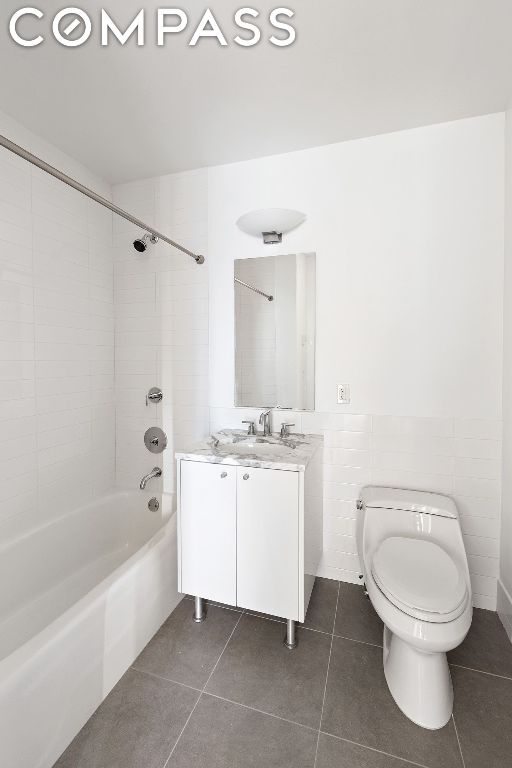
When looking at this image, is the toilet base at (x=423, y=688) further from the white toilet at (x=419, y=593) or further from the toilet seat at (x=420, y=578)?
the toilet seat at (x=420, y=578)

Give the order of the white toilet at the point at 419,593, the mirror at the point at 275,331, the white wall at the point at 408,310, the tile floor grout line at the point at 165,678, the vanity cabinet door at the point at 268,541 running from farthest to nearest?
1. the mirror at the point at 275,331
2. the white wall at the point at 408,310
3. the vanity cabinet door at the point at 268,541
4. the tile floor grout line at the point at 165,678
5. the white toilet at the point at 419,593

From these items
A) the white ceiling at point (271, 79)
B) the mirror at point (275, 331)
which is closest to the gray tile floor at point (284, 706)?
the mirror at point (275, 331)

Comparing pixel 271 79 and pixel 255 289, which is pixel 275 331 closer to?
pixel 255 289

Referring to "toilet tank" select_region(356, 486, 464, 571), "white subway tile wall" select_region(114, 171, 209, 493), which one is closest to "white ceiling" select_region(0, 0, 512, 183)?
"white subway tile wall" select_region(114, 171, 209, 493)

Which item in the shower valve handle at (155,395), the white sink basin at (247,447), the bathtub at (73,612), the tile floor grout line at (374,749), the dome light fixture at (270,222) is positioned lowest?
the tile floor grout line at (374,749)

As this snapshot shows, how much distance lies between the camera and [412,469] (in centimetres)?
180

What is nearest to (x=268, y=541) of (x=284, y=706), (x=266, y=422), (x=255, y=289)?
(x=284, y=706)

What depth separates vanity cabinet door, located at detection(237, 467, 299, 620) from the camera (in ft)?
4.77

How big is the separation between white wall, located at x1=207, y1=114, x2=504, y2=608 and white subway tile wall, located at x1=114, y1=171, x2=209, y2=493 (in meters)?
0.44

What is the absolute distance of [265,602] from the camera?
59.1 inches

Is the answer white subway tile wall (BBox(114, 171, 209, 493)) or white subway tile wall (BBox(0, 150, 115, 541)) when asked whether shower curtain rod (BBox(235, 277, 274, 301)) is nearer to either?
white subway tile wall (BBox(114, 171, 209, 493))

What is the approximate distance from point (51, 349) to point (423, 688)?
2160 mm

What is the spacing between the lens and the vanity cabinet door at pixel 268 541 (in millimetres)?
1454

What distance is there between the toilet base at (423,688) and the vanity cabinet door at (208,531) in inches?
26.8
